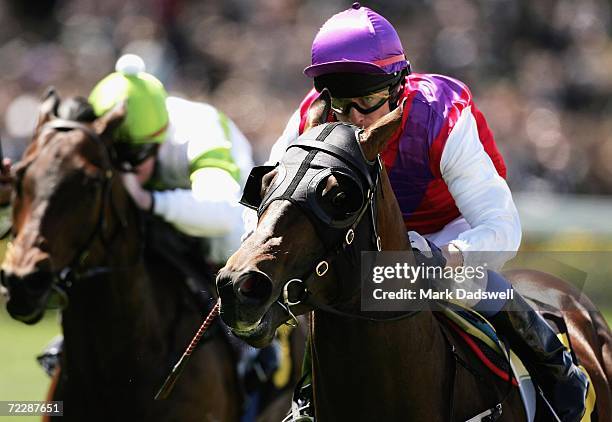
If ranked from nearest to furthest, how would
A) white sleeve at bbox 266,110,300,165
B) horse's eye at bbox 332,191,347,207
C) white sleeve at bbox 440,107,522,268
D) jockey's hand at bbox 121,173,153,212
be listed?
horse's eye at bbox 332,191,347,207
white sleeve at bbox 440,107,522,268
white sleeve at bbox 266,110,300,165
jockey's hand at bbox 121,173,153,212

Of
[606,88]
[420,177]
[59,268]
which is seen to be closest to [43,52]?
[606,88]

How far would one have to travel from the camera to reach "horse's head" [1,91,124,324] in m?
5.34

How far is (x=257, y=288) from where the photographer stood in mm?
3486

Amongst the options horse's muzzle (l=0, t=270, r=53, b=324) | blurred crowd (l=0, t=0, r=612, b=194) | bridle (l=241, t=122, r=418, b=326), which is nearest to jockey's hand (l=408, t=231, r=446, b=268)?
bridle (l=241, t=122, r=418, b=326)

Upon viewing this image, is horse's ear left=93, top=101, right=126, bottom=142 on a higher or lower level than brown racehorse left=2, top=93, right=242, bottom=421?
higher

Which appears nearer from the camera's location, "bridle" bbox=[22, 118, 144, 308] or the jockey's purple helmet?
the jockey's purple helmet

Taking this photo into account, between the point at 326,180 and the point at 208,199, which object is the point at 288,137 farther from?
the point at 208,199

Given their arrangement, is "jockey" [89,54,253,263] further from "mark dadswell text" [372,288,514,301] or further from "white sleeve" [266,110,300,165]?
"mark dadswell text" [372,288,514,301]

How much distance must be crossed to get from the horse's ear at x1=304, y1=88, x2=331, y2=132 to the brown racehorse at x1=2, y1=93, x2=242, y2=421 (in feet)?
6.11

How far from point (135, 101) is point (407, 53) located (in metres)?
11.5

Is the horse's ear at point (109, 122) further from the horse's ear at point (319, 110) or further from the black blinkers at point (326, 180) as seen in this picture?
the black blinkers at point (326, 180)

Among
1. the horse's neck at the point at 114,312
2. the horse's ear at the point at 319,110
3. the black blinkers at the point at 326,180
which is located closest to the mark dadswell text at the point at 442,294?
the black blinkers at the point at 326,180

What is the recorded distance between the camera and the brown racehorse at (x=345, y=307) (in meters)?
3.52

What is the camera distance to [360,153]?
3.75 meters
